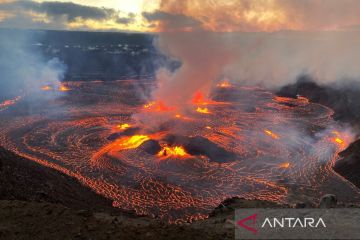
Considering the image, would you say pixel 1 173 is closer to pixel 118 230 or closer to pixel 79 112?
pixel 118 230

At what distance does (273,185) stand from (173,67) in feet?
473

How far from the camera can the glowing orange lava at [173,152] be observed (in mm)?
53838

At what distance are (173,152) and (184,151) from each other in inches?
69.7

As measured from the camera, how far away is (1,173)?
32.2 m

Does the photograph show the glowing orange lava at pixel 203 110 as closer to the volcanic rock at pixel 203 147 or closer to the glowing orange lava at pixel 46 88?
the volcanic rock at pixel 203 147

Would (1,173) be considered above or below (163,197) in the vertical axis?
above

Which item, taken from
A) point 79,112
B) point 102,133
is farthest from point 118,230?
point 79,112

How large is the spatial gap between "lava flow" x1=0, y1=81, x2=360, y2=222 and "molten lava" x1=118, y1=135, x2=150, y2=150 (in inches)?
6.0

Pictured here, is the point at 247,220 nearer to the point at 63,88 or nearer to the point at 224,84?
the point at 63,88

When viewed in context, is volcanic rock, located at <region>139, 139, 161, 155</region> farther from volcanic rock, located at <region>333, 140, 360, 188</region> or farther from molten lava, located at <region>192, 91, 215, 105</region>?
molten lava, located at <region>192, 91, 215, 105</region>

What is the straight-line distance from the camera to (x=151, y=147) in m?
56.4

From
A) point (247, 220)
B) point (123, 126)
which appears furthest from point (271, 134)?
point (247, 220)

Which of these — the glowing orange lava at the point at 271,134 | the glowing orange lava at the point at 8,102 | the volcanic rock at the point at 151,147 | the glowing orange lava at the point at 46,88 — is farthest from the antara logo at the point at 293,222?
the glowing orange lava at the point at 46,88

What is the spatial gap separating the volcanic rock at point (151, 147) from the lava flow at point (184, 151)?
0.19 m
